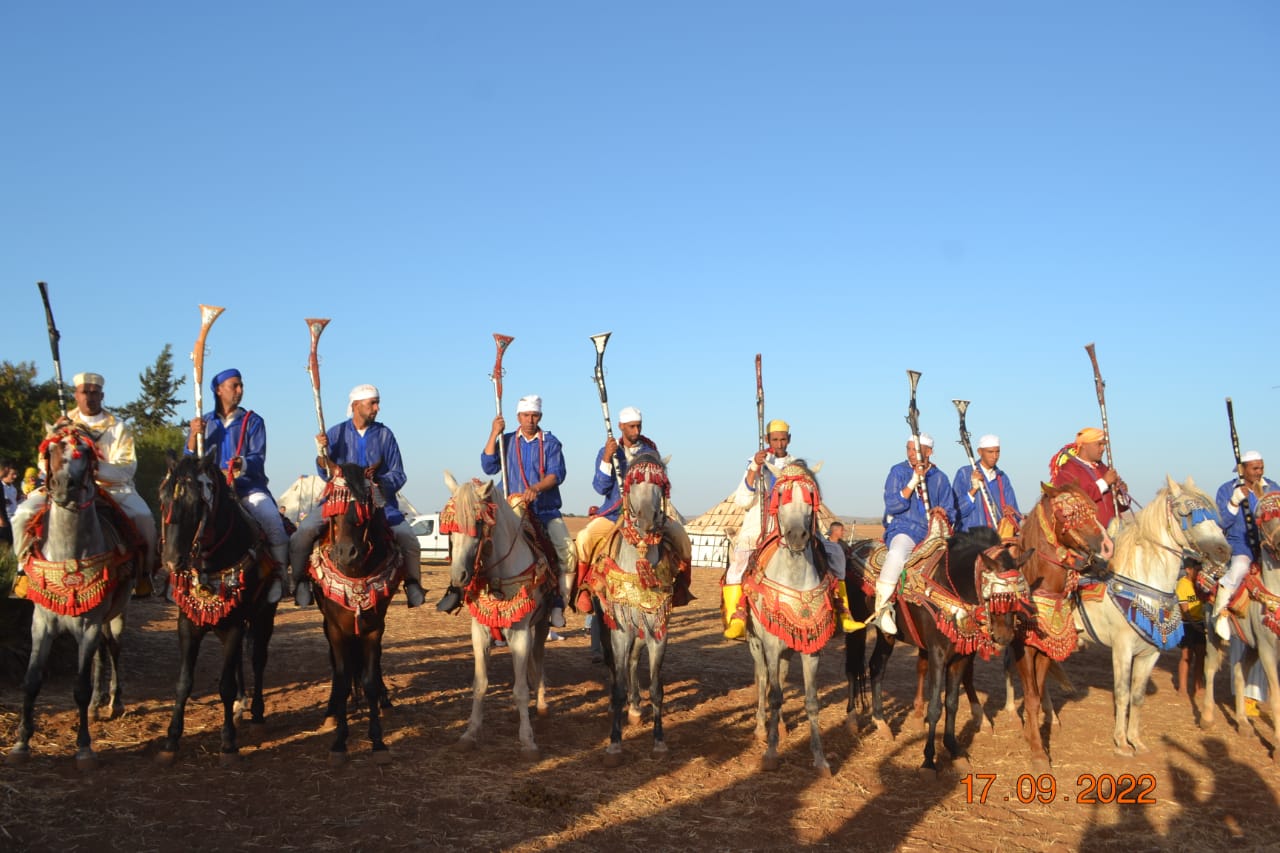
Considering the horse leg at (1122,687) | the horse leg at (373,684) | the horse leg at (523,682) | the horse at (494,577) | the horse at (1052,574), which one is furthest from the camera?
the horse leg at (1122,687)

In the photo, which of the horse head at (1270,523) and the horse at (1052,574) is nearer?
the horse at (1052,574)

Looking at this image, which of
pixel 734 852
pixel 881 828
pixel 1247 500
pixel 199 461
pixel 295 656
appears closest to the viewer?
pixel 734 852

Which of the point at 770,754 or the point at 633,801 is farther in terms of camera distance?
the point at 770,754

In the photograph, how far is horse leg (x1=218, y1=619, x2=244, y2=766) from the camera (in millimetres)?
7793

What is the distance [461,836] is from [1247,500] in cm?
911

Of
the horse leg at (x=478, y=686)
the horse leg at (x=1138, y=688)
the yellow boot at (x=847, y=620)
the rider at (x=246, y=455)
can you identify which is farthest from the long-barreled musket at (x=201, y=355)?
the horse leg at (x=1138, y=688)

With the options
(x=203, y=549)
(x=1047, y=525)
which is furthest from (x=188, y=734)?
(x=1047, y=525)

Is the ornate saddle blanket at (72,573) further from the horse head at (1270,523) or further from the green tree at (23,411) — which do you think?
the horse head at (1270,523)

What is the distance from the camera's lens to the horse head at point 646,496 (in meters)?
8.14

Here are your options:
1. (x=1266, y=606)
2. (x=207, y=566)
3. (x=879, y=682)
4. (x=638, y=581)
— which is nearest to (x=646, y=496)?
(x=638, y=581)

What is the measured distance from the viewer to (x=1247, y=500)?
33.9ft

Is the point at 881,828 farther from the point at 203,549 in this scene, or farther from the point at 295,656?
the point at 295,656

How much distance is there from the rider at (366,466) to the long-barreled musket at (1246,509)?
8.58 metres

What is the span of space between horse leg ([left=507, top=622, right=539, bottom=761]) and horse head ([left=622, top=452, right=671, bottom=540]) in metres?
1.44
